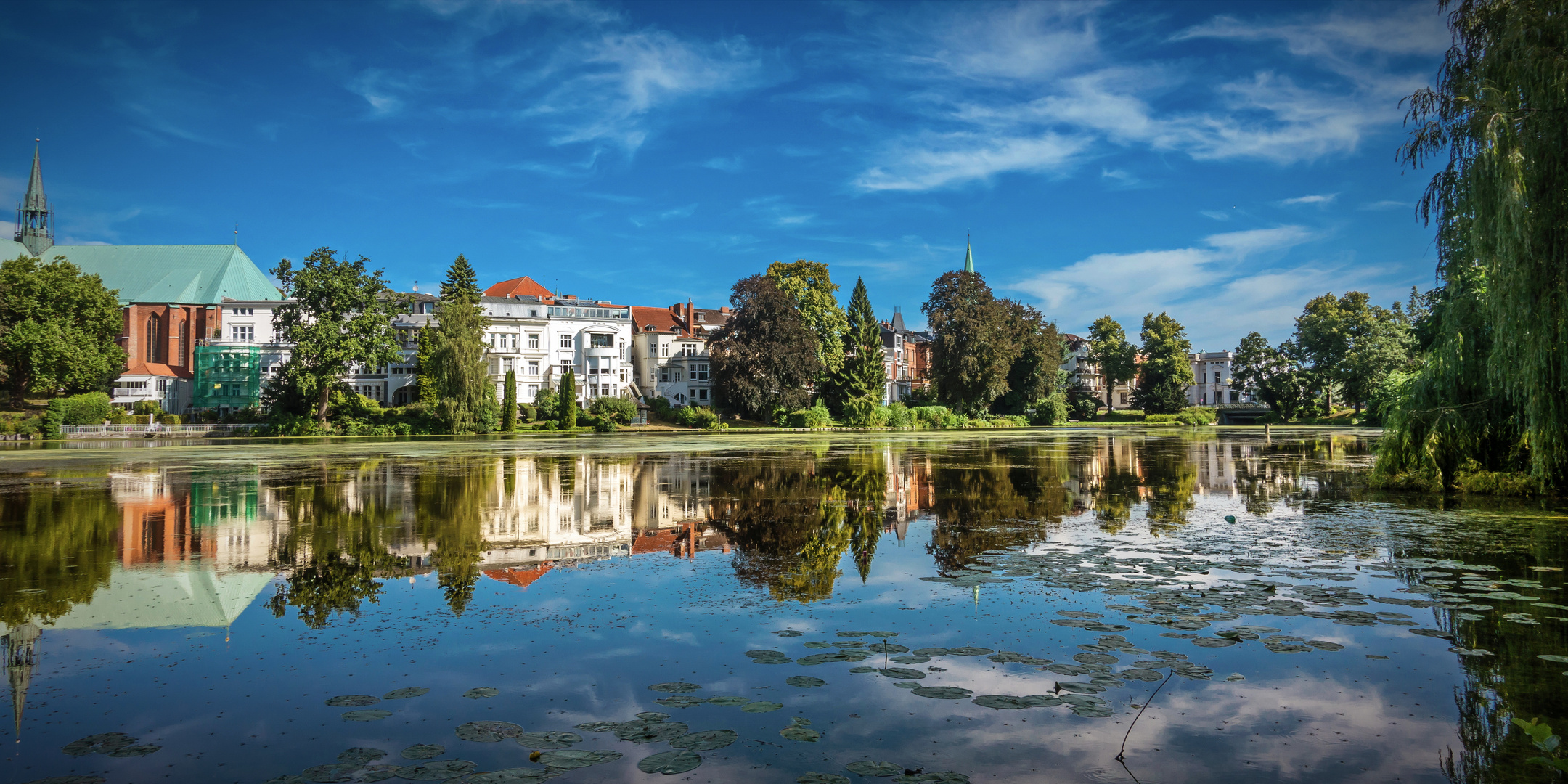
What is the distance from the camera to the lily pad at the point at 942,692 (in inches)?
220

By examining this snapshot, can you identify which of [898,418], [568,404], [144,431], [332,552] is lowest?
[332,552]

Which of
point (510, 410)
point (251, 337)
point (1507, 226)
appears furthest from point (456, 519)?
point (251, 337)

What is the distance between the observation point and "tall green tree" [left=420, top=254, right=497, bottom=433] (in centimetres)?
5775

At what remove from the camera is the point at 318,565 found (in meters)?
10.4

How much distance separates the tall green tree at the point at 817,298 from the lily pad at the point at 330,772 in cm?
7335

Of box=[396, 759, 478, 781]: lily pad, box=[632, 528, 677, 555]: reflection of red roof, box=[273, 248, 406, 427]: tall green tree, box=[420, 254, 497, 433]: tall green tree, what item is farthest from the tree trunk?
box=[396, 759, 478, 781]: lily pad

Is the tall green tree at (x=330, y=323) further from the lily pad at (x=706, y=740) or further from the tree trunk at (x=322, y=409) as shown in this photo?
the lily pad at (x=706, y=740)

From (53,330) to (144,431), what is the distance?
42.5 ft

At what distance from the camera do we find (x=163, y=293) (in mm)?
81500

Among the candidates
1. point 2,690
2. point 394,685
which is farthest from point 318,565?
point 394,685

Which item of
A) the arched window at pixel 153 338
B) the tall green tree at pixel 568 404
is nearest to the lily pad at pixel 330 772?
the tall green tree at pixel 568 404

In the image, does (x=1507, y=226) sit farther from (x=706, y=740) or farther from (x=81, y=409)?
(x=81, y=409)

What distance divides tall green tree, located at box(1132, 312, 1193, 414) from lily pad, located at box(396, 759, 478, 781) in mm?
98097

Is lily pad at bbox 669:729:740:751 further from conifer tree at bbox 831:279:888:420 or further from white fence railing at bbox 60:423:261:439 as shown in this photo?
conifer tree at bbox 831:279:888:420
